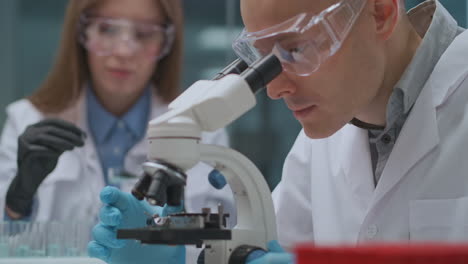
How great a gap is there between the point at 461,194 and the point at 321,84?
417mm

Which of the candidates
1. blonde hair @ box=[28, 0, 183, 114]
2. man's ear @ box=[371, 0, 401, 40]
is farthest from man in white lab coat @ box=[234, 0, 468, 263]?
blonde hair @ box=[28, 0, 183, 114]

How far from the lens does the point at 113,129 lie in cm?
280

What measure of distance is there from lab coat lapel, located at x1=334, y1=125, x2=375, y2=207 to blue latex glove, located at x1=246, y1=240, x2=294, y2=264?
0.47 m

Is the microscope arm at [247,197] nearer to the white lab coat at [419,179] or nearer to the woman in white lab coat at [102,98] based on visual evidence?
the white lab coat at [419,179]

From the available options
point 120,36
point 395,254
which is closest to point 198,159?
point 395,254

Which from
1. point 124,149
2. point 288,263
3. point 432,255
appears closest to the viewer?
point 432,255

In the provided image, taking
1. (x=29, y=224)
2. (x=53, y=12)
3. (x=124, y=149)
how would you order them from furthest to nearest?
(x=53, y=12) < (x=124, y=149) < (x=29, y=224)

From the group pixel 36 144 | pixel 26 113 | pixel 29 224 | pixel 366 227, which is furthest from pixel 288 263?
pixel 26 113

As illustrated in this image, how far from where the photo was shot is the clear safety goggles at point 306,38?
3.86ft

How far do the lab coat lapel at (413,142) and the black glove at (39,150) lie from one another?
120 centimetres

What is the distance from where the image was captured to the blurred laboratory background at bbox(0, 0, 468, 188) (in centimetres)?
434

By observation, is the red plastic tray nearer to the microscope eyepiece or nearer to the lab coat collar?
the microscope eyepiece

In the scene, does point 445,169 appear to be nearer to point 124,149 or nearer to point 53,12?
point 124,149

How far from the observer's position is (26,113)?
9.28 ft
